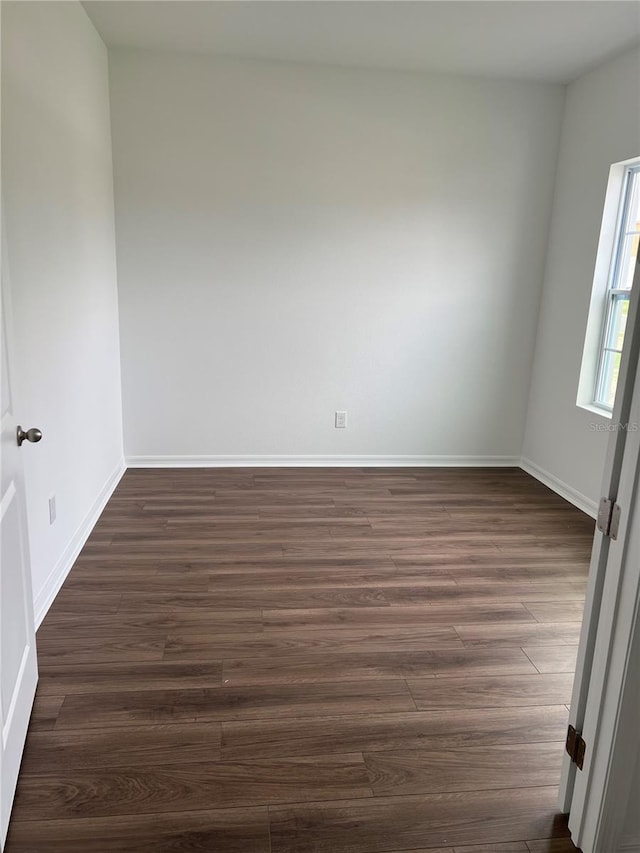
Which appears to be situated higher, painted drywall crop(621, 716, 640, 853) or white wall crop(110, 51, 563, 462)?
white wall crop(110, 51, 563, 462)

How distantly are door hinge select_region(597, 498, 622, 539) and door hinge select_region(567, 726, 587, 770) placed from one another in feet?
1.87

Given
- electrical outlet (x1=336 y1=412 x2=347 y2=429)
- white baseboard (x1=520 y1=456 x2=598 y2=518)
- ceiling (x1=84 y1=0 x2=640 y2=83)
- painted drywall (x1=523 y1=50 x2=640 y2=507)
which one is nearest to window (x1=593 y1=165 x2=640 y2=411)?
painted drywall (x1=523 y1=50 x2=640 y2=507)

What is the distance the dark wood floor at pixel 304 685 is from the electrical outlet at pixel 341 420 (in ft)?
3.55

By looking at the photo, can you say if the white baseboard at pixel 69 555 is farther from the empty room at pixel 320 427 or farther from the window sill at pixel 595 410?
the window sill at pixel 595 410

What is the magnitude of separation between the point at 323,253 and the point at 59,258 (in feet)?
6.62

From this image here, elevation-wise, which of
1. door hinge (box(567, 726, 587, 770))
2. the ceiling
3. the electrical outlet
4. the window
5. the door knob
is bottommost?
door hinge (box(567, 726, 587, 770))

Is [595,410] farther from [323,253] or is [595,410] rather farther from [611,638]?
[611,638]

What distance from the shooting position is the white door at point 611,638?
4.45ft

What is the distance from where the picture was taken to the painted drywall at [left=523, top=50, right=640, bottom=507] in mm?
3691

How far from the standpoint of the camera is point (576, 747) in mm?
1582

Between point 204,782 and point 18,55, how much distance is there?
2629mm

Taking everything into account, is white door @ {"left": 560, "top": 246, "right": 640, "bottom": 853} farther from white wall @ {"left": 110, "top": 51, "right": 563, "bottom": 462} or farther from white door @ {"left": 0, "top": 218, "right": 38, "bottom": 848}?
white wall @ {"left": 110, "top": 51, "right": 563, "bottom": 462}

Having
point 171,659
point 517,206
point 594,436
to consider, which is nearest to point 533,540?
point 594,436

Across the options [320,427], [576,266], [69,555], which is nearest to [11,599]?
[69,555]
